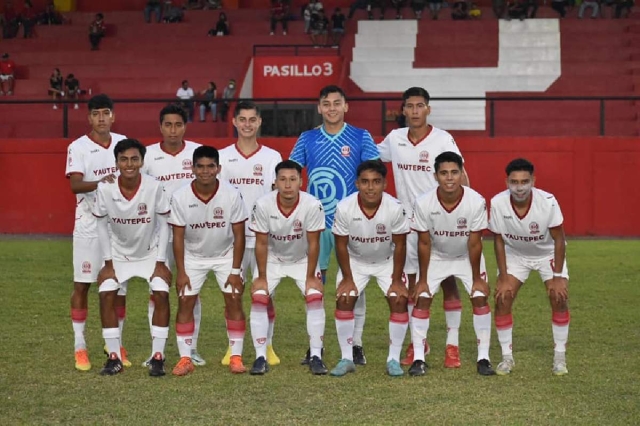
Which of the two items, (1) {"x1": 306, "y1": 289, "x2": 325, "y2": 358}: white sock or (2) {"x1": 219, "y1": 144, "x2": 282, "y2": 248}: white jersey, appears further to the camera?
(2) {"x1": 219, "y1": 144, "x2": 282, "y2": 248}: white jersey

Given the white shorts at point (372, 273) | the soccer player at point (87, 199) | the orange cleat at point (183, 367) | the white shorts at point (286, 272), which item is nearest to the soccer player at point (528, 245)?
the white shorts at point (372, 273)

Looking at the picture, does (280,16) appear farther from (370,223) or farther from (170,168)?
(370,223)

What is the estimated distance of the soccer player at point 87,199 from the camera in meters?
9.70

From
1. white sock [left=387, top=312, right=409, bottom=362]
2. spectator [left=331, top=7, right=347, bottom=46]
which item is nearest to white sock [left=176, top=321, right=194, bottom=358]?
white sock [left=387, top=312, right=409, bottom=362]

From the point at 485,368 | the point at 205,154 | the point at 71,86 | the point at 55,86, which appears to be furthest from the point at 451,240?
the point at 55,86

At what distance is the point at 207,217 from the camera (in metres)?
9.51

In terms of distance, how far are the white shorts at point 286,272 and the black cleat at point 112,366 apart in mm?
1370

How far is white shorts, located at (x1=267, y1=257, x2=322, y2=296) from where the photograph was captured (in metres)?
9.63

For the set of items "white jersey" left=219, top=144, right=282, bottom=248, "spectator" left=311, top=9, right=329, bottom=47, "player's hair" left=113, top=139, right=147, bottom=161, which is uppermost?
"spectator" left=311, top=9, right=329, bottom=47

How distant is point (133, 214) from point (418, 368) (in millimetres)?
2641

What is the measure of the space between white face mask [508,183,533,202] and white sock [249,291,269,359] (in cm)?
220

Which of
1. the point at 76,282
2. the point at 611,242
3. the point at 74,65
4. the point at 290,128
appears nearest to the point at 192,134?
the point at 290,128

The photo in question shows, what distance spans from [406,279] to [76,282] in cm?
281

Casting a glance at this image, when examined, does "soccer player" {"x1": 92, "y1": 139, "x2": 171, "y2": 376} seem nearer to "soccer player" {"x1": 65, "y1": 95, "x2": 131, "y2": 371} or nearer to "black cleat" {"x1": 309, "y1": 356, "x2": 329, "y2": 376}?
"soccer player" {"x1": 65, "y1": 95, "x2": 131, "y2": 371}
